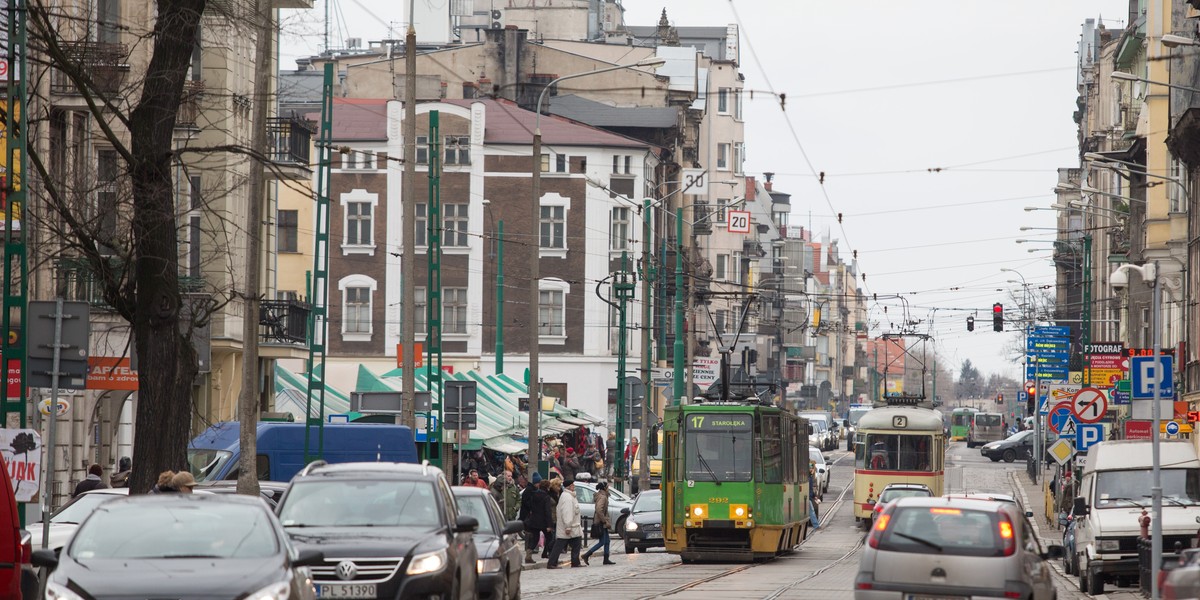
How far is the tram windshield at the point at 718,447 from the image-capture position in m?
32.3

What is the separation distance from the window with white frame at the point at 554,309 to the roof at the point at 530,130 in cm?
575

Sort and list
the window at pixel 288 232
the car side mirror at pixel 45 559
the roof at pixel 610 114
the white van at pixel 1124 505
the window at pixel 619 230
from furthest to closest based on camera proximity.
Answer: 1. the roof at pixel 610 114
2. the window at pixel 619 230
3. the window at pixel 288 232
4. the white van at pixel 1124 505
5. the car side mirror at pixel 45 559

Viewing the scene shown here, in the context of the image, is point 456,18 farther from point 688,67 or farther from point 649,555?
point 649,555

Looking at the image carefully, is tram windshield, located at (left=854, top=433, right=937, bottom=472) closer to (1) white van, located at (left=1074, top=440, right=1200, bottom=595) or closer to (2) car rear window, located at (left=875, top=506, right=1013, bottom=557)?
(1) white van, located at (left=1074, top=440, right=1200, bottom=595)

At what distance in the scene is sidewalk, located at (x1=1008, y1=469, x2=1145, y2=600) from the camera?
89.5ft

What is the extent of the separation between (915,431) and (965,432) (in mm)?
73781

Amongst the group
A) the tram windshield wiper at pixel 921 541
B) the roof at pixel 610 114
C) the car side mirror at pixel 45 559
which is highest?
the roof at pixel 610 114

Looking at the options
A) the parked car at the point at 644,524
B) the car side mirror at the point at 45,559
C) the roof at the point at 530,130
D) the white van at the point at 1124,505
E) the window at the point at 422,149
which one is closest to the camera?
the car side mirror at the point at 45,559

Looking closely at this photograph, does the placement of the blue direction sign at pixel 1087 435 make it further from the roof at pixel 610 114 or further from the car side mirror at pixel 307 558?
the roof at pixel 610 114

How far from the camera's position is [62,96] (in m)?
32.2

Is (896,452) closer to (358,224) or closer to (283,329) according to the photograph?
(283,329)

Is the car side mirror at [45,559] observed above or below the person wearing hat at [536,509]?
above

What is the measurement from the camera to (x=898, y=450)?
49344 mm

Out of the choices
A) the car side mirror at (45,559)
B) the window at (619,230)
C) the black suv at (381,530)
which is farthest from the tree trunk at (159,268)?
the window at (619,230)
